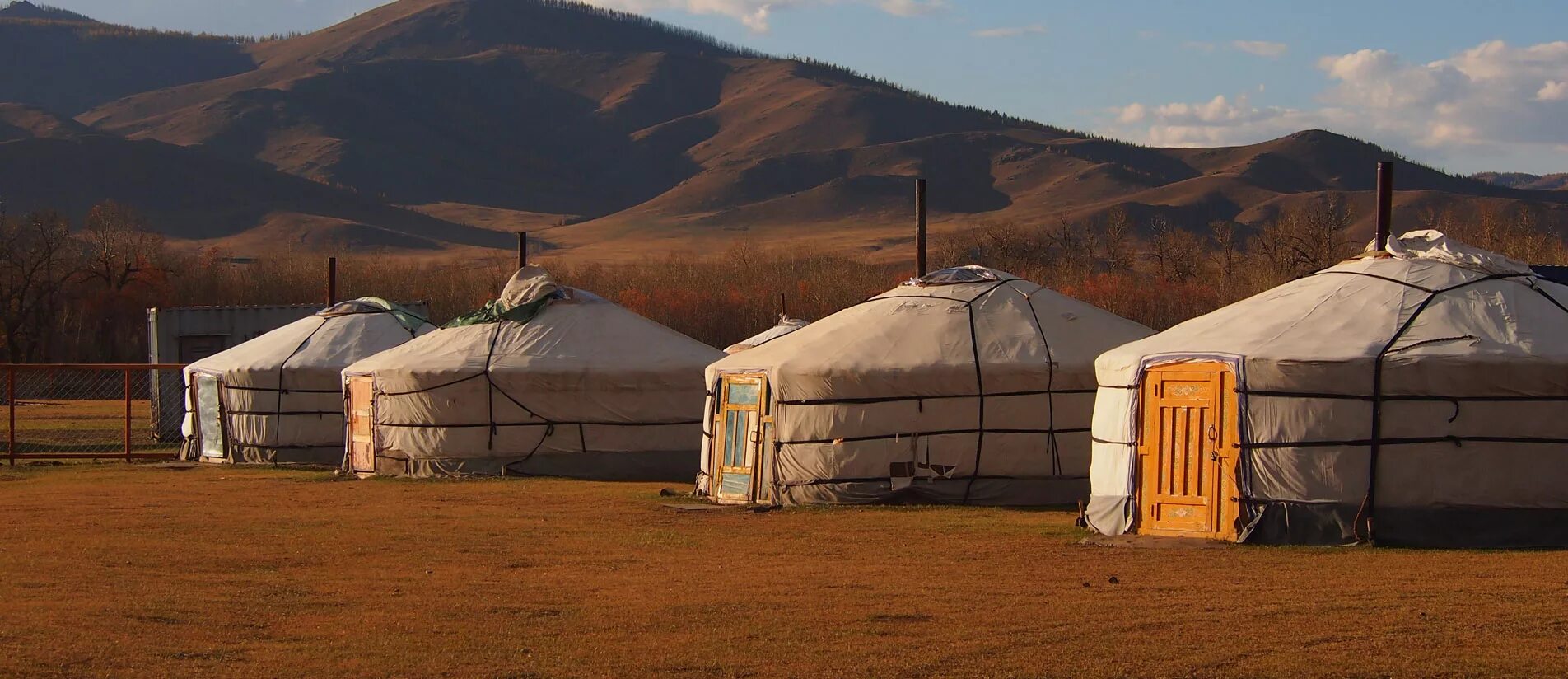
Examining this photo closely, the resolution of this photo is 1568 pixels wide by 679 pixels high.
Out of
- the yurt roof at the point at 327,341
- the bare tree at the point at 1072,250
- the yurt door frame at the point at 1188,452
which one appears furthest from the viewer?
the bare tree at the point at 1072,250

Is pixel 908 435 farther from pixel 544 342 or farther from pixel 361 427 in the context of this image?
pixel 361 427

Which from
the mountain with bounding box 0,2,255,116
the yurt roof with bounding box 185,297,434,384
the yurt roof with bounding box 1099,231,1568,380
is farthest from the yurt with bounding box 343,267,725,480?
the mountain with bounding box 0,2,255,116

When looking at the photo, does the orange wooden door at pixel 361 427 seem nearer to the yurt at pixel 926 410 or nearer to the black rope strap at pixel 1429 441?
the yurt at pixel 926 410

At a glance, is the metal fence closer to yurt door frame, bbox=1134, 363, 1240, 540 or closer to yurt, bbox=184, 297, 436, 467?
yurt, bbox=184, 297, 436, 467

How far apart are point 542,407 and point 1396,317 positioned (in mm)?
10273

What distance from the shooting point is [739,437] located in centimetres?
1547

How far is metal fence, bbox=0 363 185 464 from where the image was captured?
2236cm

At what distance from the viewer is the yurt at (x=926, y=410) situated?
Result: 14391 millimetres

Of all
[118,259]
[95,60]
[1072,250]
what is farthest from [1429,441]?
[95,60]

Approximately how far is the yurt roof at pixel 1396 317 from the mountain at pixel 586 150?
247 ft

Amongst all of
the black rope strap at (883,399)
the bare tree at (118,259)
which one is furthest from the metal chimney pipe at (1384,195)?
the bare tree at (118,259)

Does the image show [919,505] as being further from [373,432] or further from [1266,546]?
[373,432]

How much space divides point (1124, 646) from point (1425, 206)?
279 feet

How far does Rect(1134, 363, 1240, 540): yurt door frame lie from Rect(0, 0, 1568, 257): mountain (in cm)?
7575
